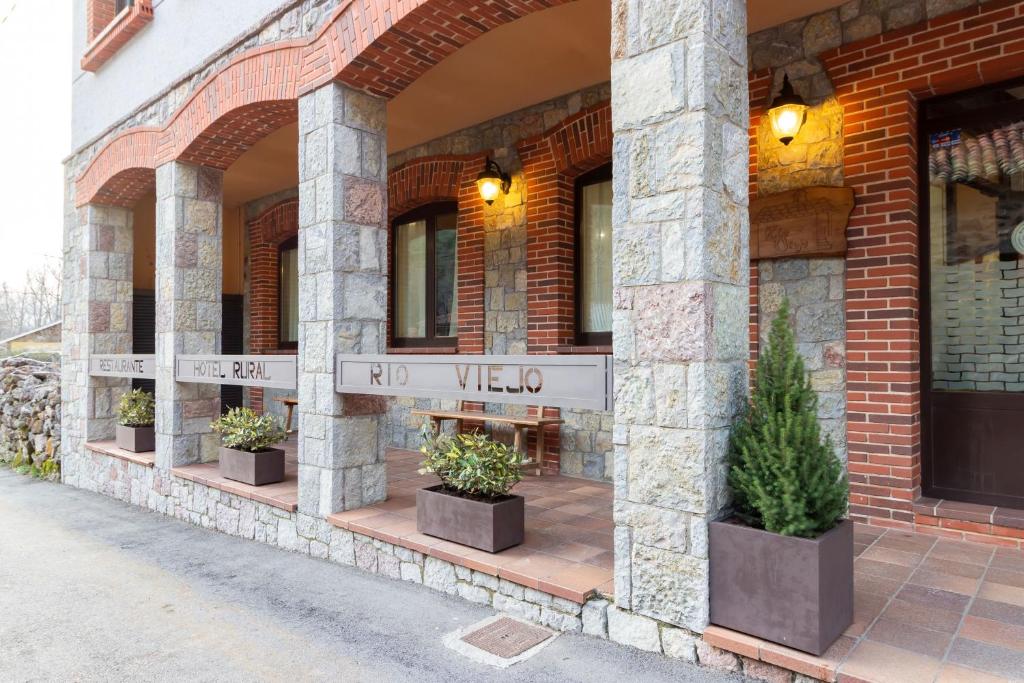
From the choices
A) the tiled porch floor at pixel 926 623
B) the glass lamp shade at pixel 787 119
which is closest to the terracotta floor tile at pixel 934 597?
the tiled porch floor at pixel 926 623

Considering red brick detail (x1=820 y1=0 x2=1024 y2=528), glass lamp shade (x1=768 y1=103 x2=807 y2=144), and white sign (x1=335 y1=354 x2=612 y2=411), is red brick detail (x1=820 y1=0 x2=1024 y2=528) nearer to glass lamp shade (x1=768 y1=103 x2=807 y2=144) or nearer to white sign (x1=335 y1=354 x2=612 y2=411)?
glass lamp shade (x1=768 y1=103 x2=807 y2=144)

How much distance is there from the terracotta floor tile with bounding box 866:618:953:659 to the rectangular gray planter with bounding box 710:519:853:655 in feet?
0.41

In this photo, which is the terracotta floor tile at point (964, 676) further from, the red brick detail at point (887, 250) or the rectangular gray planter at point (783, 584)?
the red brick detail at point (887, 250)

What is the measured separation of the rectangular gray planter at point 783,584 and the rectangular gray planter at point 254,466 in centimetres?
377

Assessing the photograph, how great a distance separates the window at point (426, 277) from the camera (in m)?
6.94

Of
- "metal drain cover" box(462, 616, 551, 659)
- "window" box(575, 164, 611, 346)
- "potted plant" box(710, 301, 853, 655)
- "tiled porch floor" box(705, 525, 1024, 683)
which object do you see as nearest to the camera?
"tiled porch floor" box(705, 525, 1024, 683)

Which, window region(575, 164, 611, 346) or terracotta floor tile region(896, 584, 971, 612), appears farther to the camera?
window region(575, 164, 611, 346)

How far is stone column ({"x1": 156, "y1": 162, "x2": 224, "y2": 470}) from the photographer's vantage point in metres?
5.91

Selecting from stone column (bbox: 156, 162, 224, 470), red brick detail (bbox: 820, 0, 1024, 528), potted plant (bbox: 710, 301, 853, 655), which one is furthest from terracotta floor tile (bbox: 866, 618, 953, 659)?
stone column (bbox: 156, 162, 224, 470)

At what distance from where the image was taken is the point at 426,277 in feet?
23.5

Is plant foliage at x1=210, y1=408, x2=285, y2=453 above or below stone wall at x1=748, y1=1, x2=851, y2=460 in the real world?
below

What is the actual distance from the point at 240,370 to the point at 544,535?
2978mm

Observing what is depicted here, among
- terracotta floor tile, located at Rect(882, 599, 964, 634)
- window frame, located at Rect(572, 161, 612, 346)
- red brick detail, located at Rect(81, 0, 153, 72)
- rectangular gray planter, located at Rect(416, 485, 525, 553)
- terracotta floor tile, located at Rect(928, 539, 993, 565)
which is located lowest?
terracotta floor tile, located at Rect(882, 599, 964, 634)

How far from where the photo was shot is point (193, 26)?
5.87 m
